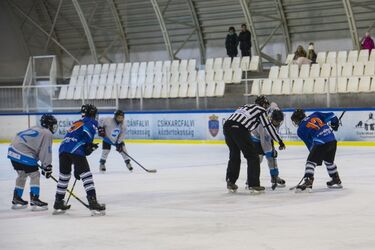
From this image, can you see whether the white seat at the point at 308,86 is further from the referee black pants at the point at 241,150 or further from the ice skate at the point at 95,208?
the ice skate at the point at 95,208

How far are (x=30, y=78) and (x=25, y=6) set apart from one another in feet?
23.2

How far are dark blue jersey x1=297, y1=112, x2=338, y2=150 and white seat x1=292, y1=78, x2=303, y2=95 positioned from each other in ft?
38.4

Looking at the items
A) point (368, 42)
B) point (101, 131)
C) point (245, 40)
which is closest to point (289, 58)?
point (245, 40)

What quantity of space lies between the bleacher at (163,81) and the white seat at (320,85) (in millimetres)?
3425

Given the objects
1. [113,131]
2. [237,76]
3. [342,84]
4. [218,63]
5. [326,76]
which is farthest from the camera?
[218,63]

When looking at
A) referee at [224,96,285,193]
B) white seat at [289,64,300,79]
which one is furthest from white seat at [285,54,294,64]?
referee at [224,96,285,193]

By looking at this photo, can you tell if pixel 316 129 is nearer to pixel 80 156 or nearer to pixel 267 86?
pixel 80 156

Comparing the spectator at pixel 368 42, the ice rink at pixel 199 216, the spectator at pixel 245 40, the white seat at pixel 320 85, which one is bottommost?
the ice rink at pixel 199 216

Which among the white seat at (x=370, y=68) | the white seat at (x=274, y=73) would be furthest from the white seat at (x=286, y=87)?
the white seat at (x=370, y=68)

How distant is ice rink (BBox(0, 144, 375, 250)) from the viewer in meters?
7.27

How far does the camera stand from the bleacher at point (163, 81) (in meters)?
25.1

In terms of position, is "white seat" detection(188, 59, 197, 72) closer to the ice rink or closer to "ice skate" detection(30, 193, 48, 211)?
the ice rink

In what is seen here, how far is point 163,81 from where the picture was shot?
26.7 meters

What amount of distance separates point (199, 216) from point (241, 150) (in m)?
2.49
